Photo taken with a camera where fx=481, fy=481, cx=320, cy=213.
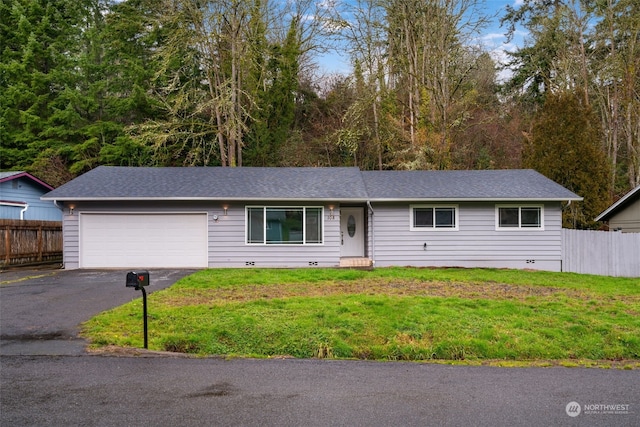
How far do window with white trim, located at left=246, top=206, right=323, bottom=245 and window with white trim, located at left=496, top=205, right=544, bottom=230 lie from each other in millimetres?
5899

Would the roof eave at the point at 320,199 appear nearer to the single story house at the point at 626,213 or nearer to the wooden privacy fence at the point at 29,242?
the wooden privacy fence at the point at 29,242

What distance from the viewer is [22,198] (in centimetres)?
1873

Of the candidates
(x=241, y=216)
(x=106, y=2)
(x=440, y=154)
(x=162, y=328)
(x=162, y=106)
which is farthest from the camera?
(x=106, y=2)

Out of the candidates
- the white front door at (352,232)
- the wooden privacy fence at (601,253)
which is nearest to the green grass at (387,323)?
the wooden privacy fence at (601,253)

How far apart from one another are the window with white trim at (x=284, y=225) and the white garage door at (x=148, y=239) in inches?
62.3

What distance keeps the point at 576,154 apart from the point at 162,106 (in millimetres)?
18803

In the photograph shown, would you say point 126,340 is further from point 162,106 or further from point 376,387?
point 162,106

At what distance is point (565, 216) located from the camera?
18.4 metres

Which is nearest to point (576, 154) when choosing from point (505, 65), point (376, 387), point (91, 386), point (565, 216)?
point (565, 216)

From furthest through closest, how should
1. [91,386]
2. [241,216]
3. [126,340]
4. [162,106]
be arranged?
[162,106]
[241,216]
[126,340]
[91,386]

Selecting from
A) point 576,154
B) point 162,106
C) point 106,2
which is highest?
point 106,2

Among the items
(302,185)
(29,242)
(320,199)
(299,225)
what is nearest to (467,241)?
(320,199)

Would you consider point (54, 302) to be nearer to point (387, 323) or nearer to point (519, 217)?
point (387, 323)

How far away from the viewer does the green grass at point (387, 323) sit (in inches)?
251
